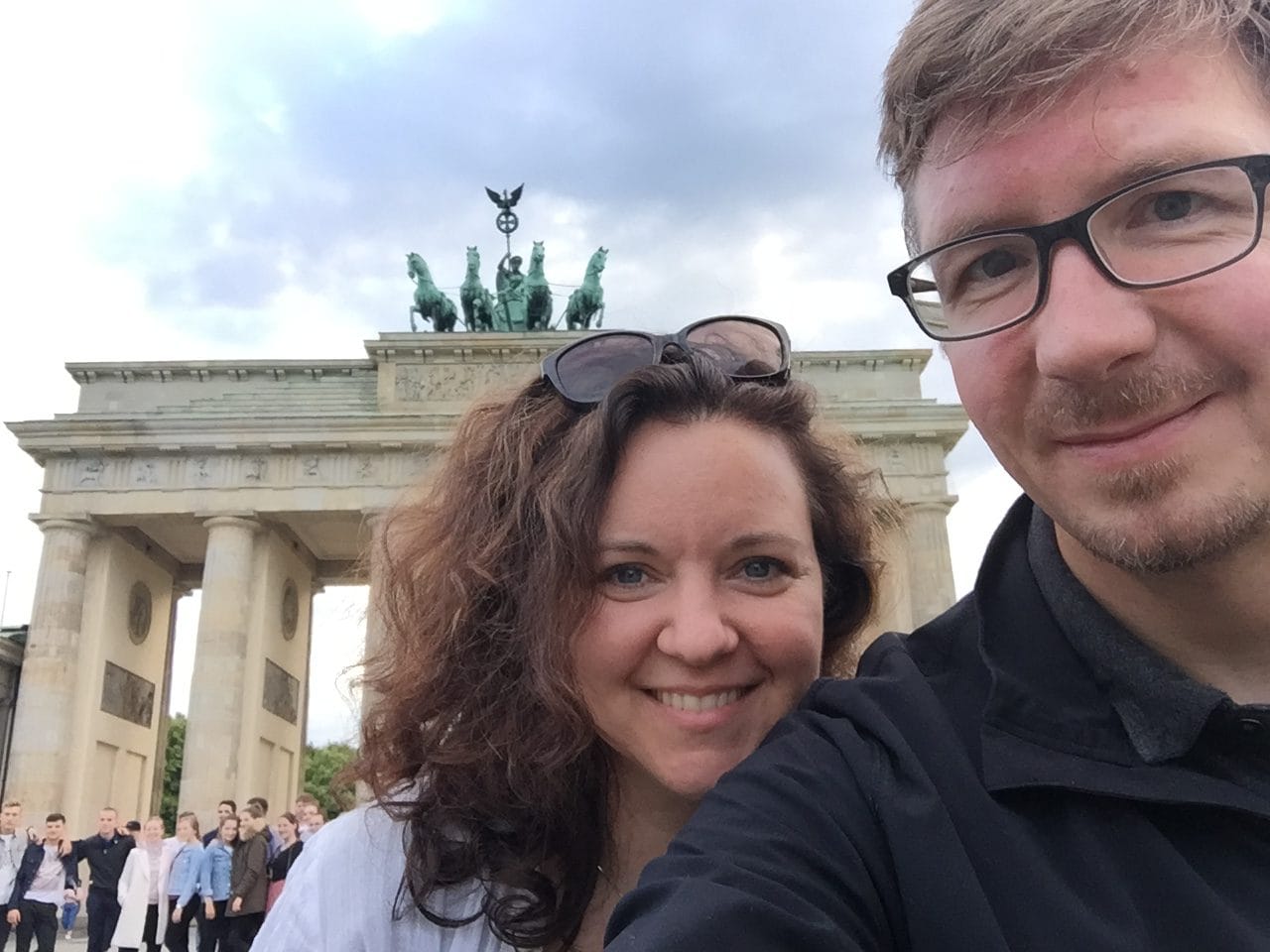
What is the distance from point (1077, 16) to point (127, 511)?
93.0 ft

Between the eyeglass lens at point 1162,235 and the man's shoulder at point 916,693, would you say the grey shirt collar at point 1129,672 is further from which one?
the eyeglass lens at point 1162,235

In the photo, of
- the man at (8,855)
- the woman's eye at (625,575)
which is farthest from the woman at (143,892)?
the woman's eye at (625,575)

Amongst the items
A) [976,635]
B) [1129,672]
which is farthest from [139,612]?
[1129,672]

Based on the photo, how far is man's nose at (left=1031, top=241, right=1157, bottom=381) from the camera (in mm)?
A: 1355

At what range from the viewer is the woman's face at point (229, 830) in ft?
41.1

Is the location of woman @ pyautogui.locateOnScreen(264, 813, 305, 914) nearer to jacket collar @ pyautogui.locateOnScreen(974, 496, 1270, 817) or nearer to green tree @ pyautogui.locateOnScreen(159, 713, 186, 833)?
jacket collar @ pyautogui.locateOnScreen(974, 496, 1270, 817)

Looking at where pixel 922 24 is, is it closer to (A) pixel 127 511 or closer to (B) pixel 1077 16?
(B) pixel 1077 16

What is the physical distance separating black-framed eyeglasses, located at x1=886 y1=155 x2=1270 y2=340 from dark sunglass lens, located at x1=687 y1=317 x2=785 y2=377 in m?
0.89

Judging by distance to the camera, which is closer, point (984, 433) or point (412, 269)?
point (984, 433)

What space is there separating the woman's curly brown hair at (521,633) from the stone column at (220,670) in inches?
960

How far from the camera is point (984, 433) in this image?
158 cm

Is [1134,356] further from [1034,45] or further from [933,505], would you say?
[933,505]

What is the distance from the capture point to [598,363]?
238cm

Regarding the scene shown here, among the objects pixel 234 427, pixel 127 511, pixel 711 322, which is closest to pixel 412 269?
pixel 234 427
